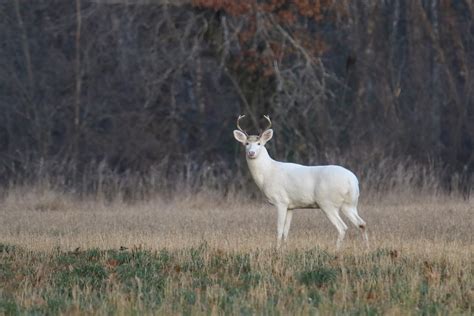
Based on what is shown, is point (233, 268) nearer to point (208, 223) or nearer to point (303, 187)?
point (303, 187)

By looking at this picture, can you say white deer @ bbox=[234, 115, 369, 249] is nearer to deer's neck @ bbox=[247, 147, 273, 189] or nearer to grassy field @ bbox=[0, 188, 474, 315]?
deer's neck @ bbox=[247, 147, 273, 189]

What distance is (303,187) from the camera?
13.4 metres

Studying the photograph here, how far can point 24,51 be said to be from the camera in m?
29.4

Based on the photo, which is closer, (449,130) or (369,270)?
(369,270)

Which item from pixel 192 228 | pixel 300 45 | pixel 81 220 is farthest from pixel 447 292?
pixel 300 45

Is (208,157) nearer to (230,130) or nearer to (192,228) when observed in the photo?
(230,130)

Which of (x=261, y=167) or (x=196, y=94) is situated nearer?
(x=261, y=167)

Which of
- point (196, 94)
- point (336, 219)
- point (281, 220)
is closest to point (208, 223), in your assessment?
point (281, 220)

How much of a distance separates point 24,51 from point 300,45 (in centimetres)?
884

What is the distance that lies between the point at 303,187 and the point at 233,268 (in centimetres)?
256

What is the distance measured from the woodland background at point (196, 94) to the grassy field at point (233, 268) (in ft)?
31.7

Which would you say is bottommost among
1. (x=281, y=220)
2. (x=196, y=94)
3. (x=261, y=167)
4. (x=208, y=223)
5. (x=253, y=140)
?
(x=208, y=223)

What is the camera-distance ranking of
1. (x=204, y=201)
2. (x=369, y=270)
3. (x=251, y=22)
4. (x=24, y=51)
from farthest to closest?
(x=24, y=51)
(x=251, y=22)
(x=204, y=201)
(x=369, y=270)

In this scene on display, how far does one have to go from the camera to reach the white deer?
13.2 m
